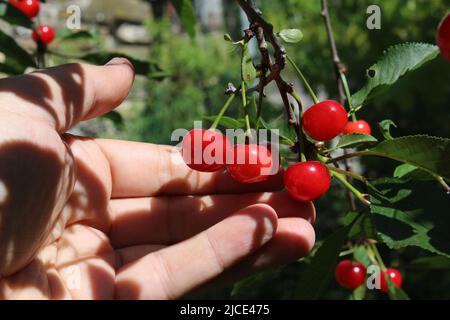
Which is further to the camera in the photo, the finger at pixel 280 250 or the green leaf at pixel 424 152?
the finger at pixel 280 250

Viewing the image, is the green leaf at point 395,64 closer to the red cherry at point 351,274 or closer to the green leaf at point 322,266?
the green leaf at point 322,266

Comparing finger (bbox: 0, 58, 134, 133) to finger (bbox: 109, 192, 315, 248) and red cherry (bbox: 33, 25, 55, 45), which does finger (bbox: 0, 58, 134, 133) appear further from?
red cherry (bbox: 33, 25, 55, 45)

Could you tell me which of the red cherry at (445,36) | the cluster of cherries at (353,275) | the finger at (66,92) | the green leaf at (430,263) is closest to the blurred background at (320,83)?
the green leaf at (430,263)

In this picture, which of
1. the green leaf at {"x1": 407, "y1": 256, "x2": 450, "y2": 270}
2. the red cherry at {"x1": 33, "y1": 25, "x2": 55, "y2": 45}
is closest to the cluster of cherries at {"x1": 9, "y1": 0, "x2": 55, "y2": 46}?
the red cherry at {"x1": 33, "y1": 25, "x2": 55, "y2": 45}

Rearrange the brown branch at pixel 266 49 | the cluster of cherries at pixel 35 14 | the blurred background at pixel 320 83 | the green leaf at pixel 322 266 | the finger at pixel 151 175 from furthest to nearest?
the blurred background at pixel 320 83 → the cluster of cherries at pixel 35 14 → the finger at pixel 151 175 → the green leaf at pixel 322 266 → the brown branch at pixel 266 49

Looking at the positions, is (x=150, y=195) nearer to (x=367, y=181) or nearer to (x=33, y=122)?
(x=33, y=122)
